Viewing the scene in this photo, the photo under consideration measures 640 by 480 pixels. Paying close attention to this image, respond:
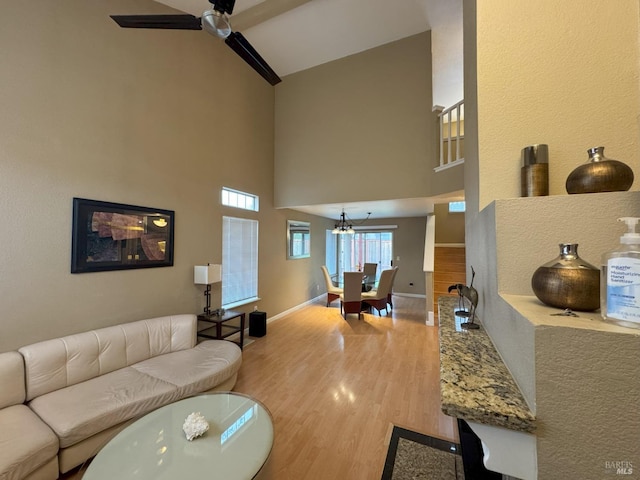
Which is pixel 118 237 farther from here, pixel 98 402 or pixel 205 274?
pixel 98 402

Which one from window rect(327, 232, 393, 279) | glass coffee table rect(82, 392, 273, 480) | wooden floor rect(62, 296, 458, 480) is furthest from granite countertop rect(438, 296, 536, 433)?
window rect(327, 232, 393, 279)

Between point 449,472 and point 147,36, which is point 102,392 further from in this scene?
point 147,36

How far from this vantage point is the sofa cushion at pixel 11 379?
1748 millimetres

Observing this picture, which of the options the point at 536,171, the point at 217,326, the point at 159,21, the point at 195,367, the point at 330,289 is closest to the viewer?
the point at 536,171

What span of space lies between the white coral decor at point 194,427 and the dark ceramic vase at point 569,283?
71.1 inches

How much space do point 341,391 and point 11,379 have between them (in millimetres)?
2640

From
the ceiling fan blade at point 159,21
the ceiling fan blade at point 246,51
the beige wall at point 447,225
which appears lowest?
the beige wall at point 447,225

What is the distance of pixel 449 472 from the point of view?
1671 millimetres

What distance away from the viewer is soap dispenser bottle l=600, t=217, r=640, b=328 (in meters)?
0.60

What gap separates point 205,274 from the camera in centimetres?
330

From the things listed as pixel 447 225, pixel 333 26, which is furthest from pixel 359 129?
pixel 447 225

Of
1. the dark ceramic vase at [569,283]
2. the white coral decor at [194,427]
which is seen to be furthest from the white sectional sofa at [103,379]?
the dark ceramic vase at [569,283]

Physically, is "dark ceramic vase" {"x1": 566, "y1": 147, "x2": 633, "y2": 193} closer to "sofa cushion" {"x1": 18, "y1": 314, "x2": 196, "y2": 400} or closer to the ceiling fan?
the ceiling fan

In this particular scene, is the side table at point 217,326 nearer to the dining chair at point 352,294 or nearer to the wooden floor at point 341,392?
the wooden floor at point 341,392
